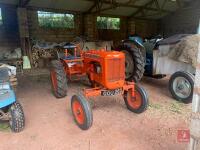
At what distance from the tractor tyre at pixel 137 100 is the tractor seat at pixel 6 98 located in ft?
6.11

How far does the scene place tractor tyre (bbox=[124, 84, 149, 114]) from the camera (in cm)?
323

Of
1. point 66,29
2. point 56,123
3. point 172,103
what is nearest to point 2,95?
point 56,123

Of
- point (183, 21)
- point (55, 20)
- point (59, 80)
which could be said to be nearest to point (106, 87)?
point (59, 80)

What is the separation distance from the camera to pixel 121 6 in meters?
10.4

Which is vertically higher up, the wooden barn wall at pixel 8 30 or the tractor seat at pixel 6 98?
the wooden barn wall at pixel 8 30

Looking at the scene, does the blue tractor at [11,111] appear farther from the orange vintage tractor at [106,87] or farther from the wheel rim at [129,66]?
the wheel rim at [129,66]

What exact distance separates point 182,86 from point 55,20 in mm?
7363

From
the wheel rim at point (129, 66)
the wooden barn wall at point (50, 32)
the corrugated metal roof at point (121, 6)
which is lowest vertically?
the wheel rim at point (129, 66)

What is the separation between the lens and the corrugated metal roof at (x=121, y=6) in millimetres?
8609

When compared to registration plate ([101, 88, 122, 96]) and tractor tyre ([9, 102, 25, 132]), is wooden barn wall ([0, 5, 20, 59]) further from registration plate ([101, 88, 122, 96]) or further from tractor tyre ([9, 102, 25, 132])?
registration plate ([101, 88, 122, 96])

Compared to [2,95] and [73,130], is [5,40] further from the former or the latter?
[73,130]

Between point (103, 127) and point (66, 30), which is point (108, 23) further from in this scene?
point (103, 127)

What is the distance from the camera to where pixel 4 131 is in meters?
2.87

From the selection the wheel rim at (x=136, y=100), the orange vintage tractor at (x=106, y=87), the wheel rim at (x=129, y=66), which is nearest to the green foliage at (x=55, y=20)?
the wheel rim at (x=129, y=66)
